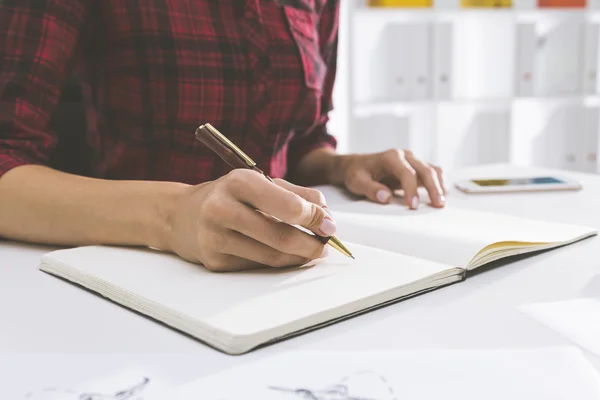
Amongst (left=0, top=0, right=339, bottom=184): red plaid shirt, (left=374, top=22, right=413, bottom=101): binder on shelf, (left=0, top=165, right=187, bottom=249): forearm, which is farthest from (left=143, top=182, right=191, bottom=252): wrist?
(left=374, top=22, right=413, bottom=101): binder on shelf

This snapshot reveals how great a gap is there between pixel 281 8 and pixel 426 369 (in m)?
0.78

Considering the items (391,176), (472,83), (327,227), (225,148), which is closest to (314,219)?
(327,227)

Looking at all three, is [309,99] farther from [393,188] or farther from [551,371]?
[551,371]

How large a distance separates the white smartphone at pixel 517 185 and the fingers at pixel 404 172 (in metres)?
0.13

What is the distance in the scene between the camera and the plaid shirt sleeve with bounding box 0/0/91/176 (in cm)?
80

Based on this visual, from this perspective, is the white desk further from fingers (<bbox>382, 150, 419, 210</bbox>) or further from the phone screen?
the phone screen

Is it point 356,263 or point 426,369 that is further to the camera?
→ point 356,263

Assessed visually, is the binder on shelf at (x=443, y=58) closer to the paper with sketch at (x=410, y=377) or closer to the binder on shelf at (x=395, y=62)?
the binder on shelf at (x=395, y=62)

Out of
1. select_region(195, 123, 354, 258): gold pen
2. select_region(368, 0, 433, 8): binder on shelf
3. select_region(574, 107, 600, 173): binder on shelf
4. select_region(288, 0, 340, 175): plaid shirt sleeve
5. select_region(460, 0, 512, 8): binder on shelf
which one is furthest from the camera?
select_region(574, 107, 600, 173): binder on shelf

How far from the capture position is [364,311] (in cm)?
53

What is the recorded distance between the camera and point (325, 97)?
1.35 metres

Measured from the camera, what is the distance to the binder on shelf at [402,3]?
2.66 meters

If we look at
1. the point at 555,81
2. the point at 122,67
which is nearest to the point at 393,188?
the point at 122,67

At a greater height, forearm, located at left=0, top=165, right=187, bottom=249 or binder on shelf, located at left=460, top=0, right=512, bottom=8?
binder on shelf, located at left=460, top=0, right=512, bottom=8
